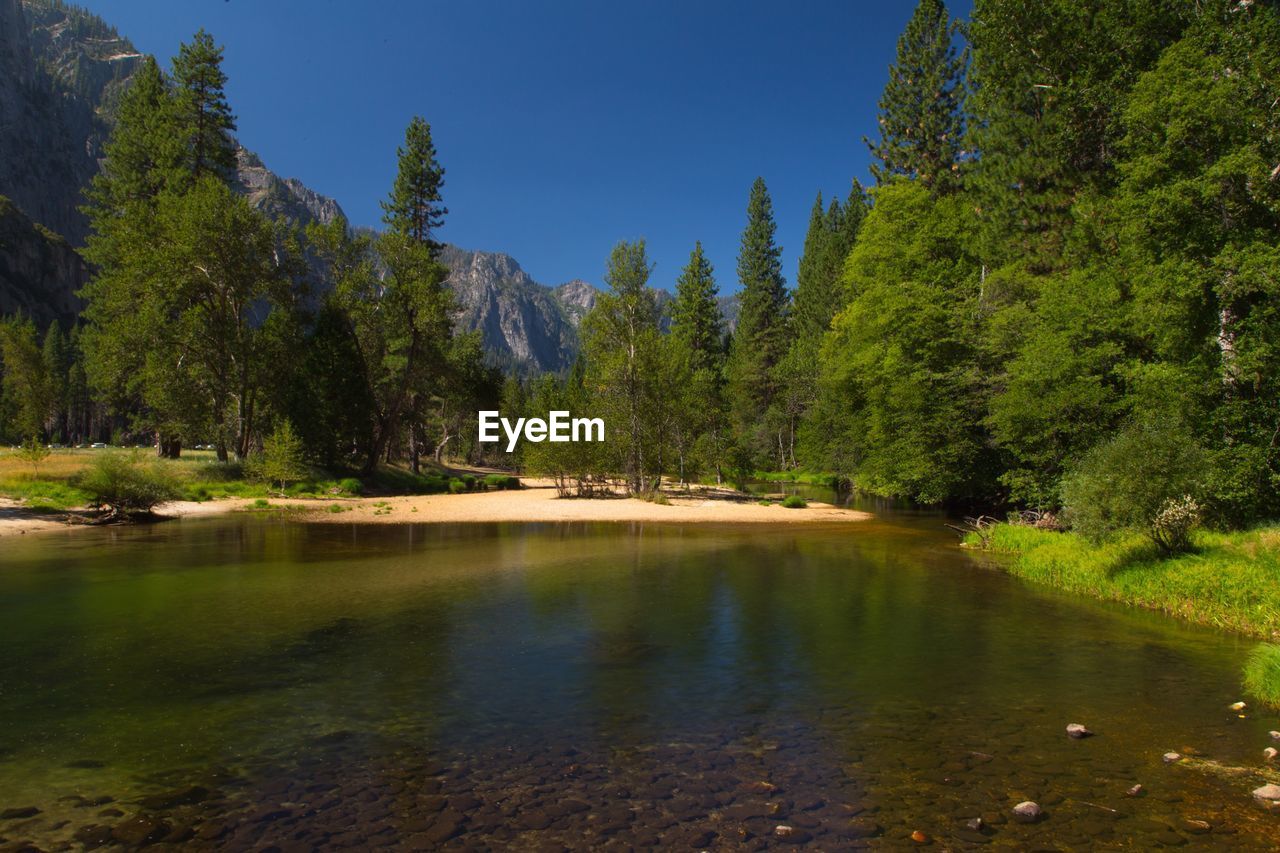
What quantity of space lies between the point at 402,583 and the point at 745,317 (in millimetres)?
69725

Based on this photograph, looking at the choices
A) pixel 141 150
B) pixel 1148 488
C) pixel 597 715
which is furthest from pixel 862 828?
pixel 141 150

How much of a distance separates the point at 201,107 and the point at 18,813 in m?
54.0

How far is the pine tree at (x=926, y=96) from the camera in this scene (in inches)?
1886

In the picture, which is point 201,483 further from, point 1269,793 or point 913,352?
point 1269,793

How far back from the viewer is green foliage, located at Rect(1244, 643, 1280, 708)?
960cm

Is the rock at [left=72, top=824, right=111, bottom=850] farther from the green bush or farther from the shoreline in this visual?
the green bush

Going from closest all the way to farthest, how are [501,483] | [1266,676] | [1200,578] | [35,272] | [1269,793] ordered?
[1269,793]
[1266,676]
[1200,578]
[501,483]
[35,272]

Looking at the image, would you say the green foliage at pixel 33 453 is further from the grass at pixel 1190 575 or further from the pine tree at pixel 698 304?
the pine tree at pixel 698 304

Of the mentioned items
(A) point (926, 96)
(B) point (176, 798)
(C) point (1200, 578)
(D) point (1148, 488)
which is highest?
(A) point (926, 96)

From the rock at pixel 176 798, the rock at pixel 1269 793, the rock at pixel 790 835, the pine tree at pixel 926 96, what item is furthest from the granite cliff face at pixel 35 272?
the rock at pixel 1269 793

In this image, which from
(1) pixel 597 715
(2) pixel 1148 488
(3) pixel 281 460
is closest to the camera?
(1) pixel 597 715

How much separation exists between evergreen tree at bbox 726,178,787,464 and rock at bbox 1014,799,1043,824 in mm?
66672

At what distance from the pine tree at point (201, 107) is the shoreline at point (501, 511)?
25.6 m

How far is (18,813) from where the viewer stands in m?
6.23
